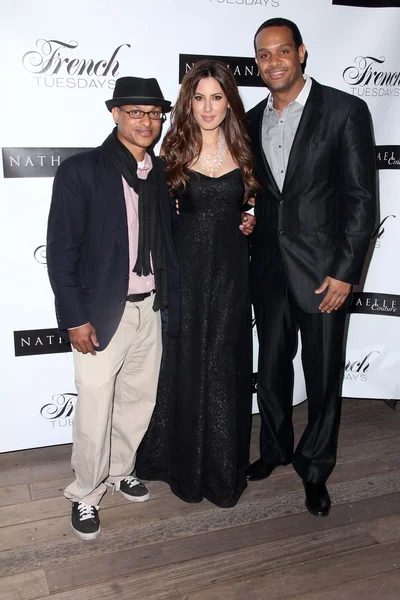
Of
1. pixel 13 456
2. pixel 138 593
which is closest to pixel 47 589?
pixel 138 593

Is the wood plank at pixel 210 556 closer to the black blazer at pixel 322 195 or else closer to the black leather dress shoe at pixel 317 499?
the black leather dress shoe at pixel 317 499

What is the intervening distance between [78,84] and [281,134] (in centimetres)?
97

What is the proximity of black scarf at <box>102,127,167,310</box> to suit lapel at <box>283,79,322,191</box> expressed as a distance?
0.56m

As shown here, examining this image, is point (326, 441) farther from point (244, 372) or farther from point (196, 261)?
point (196, 261)

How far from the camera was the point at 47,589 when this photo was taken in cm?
224

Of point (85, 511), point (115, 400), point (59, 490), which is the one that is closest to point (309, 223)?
point (115, 400)

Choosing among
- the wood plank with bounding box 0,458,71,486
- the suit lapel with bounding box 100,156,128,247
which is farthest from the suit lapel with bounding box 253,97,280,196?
the wood plank with bounding box 0,458,71,486

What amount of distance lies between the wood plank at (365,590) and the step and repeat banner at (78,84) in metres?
1.58

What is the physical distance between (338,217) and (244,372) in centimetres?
78

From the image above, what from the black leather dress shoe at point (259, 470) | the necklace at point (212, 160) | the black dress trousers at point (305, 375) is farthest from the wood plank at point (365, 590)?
the necklace at point (212, 160)

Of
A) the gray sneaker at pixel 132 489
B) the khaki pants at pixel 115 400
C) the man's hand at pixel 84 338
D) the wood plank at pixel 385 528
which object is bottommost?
the wood plank at pixel 385 528

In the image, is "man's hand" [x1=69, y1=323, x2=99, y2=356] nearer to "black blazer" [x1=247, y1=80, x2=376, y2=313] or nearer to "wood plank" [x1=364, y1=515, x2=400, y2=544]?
"black blazer" [x1=247, y1=80, x2=376, y2=313]

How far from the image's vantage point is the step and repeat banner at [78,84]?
2.74 m

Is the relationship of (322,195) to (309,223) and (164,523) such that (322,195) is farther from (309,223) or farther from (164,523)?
(164,523)
